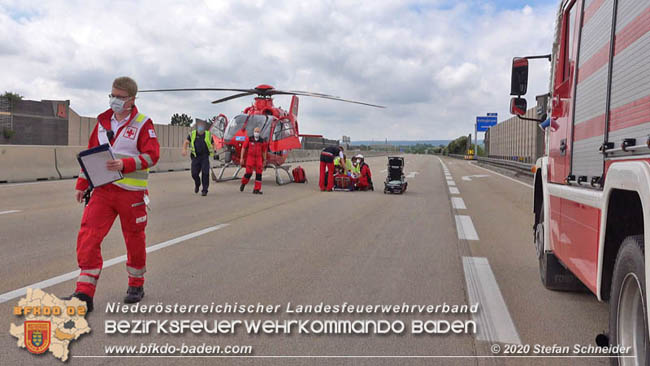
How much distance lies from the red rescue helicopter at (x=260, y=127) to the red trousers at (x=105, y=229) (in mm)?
12557

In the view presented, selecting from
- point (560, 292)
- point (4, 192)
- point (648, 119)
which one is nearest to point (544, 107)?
point (560, 292)

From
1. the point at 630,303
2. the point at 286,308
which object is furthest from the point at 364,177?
the point at 630,303

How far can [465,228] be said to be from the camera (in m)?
8.62

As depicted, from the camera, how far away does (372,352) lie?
3295 mm

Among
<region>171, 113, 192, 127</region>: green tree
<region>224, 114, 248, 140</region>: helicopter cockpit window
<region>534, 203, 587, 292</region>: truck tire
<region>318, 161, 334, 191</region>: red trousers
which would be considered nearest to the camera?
<region>534, 203, 587, 292</region>: truck tire

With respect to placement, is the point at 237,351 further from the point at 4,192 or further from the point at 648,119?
the point at 4,192

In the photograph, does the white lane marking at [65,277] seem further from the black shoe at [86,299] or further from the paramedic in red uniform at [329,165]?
the paramedic in red uniform at [329,165]

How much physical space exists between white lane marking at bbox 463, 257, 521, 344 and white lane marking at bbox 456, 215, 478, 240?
5.93 feet

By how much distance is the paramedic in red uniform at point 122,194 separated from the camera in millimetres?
3924

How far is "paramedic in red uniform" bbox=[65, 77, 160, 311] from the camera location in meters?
3.92

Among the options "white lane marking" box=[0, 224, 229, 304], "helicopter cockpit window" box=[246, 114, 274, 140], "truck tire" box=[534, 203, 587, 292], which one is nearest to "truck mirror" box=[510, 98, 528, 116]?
"truck tire" box=[534, 203, 587, 292]

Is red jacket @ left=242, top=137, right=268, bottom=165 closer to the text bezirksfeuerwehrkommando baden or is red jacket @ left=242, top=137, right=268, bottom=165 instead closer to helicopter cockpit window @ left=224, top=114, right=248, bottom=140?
helicopter cockpit window @ left=224, top=114, right=248, bottom=140

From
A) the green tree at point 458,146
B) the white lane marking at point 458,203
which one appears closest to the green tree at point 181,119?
the green tree at point 458,146

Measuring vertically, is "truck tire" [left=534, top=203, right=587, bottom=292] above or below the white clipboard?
below
